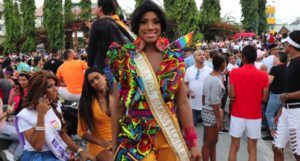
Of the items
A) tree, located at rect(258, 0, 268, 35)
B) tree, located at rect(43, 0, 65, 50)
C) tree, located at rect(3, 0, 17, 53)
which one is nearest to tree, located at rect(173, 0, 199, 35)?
tree, located at rect(43, 0, 65, 50)

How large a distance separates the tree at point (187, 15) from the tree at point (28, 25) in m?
22.1

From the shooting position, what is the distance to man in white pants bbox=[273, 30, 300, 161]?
5.68m

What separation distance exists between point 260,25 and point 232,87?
5254cm

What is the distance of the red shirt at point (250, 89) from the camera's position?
6371 millimetres

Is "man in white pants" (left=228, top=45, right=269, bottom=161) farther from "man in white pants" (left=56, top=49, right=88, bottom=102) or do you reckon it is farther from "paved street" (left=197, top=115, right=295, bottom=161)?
"man in white pants" (left=56, top=49, right=88, bottom=102)

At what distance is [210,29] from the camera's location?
39.5 m

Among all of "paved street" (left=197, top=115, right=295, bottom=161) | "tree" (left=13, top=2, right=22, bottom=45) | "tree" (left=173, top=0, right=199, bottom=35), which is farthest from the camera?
"tree" (left=13, top=2, right=22, bottom=45)

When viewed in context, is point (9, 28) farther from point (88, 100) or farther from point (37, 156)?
point (37, 156)

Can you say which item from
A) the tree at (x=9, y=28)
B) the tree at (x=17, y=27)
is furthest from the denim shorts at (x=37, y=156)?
the tree at (x=17, y=27)

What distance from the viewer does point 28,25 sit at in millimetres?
53156

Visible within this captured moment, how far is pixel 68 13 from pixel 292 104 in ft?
144

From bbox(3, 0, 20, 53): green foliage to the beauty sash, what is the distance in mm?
53672

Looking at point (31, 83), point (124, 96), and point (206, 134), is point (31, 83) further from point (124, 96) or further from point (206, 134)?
point (206, 134)

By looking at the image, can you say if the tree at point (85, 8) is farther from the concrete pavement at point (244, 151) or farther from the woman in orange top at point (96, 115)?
the woman in orange top at point (96, 115)
